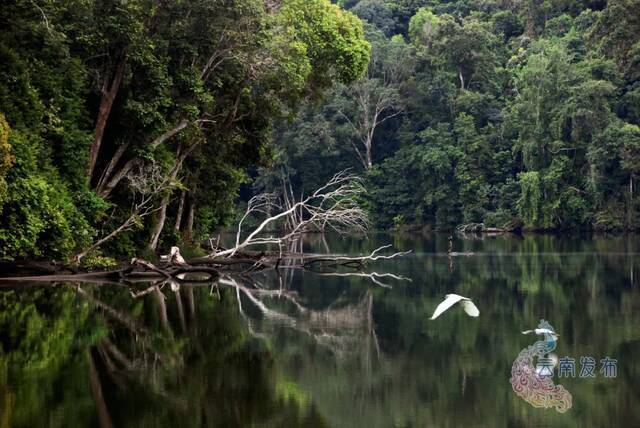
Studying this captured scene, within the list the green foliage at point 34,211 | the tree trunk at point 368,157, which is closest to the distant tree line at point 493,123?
the tree trunk at point 368,157

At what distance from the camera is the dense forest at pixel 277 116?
2530cm

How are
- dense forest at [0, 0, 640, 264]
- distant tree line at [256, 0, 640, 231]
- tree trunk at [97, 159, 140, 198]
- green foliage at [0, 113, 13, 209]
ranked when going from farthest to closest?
1. distant tree line at [256, 0, 640, 231]
2. tree trunk at [97, 159, 140, 198]
3. dense forest at [0, 0, 640, 264]
4. green foliage at [0, 113, 13, 209]

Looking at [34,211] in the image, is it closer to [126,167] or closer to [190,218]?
[126,167]

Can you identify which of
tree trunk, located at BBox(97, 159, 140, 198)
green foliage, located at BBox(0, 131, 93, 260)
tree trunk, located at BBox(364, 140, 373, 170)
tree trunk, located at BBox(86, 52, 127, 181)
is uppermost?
tree trunk, located at BBox(364, 140, 373, 170)

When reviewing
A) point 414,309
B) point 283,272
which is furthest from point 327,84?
point 414,309

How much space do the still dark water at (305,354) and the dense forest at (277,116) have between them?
178 inches

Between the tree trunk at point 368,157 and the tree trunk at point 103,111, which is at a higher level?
the tree trunk at point 368,157

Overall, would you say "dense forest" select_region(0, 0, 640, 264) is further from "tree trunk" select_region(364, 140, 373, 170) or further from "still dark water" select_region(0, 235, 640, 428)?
"still dark water" select_region(0, 235, 640, 428)

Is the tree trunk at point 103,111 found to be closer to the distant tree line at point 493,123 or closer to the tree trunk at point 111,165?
the tree trunk at point 111,165

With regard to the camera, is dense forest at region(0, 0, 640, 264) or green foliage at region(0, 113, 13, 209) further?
dense forest at region(0, 0, 640, 264)

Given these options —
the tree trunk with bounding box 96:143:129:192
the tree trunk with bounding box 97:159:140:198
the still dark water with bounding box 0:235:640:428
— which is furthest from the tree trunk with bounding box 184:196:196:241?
the still dark water with bounding box 0:235:640:428

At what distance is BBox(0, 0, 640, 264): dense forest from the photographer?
83.0 ft

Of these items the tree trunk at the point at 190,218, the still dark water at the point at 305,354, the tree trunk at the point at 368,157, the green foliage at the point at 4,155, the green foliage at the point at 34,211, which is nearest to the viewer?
the still dark water at the point at 305,354

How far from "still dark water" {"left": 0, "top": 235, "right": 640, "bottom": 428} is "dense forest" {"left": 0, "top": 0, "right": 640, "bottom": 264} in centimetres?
451
